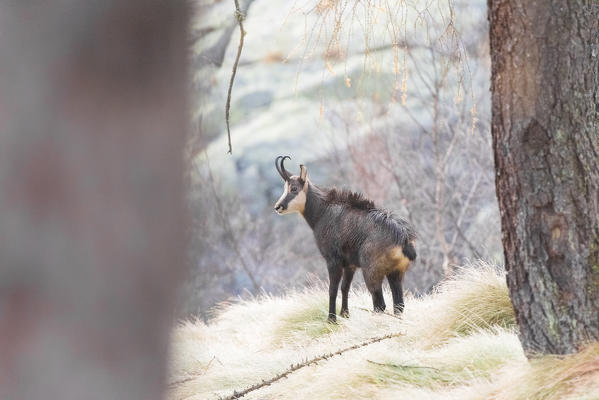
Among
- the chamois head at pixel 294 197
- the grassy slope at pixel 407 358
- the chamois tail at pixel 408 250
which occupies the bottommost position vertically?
the grassy slope at pixel 407 358

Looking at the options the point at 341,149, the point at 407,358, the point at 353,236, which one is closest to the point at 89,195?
the point at 407,358

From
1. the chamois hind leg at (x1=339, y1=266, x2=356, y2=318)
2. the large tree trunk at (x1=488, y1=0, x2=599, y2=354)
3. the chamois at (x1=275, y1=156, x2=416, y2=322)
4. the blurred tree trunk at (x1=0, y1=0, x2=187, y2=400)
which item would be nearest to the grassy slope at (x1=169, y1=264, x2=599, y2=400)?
the chamois hind leg at (x1=339, y1=266, x2=356, y2=318)

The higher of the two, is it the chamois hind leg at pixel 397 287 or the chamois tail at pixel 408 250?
the chamois tail at pixel 408 250

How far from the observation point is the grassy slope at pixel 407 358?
3758 millimetres

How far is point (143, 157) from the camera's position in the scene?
2.90 feet

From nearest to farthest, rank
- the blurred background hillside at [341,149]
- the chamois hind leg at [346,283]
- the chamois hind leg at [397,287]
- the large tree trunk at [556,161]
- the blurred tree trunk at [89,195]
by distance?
1. the blurred tree trunk at [89,195]
2. the large tree trunk at [556,161]
3. the chamois hind leg at [397,287]
4. the chamois hind leg at [346,283]
5. the blurred background hillside at [341,149]

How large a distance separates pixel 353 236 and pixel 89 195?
6342 mm

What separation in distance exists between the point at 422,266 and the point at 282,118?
5949 millimetres

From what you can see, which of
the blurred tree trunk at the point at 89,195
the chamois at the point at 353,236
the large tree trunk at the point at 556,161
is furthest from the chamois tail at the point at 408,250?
the blurred tree trunk at the point at 89,195

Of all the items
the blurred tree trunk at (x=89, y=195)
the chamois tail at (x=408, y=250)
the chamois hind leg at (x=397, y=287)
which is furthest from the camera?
the chamois hind leg at (x=397, y=287)

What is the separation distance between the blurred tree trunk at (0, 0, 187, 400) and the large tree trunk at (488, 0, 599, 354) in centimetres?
317

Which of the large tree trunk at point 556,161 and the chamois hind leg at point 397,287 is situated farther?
the chamois hind leg at point 397,287

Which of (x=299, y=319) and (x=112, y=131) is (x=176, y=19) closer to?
(x=112, y=131)

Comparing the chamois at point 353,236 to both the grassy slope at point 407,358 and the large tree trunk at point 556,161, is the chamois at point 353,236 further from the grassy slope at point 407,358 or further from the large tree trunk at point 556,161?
the large tree trunk at point 556,161
